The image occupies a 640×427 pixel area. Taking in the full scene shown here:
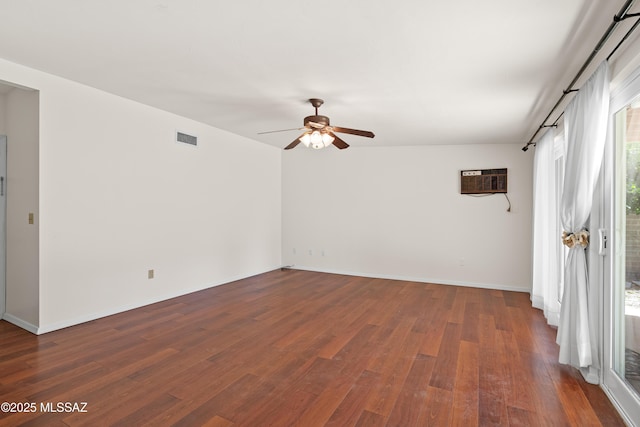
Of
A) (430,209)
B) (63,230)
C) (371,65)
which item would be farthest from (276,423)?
(430,209)

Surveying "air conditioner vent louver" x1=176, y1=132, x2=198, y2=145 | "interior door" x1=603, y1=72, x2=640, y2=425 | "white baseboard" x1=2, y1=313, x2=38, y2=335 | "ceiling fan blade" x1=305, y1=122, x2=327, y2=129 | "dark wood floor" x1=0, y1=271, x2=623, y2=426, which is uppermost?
"air conditioner vent louver" x1=176, y1=132, x2=198, y2=145

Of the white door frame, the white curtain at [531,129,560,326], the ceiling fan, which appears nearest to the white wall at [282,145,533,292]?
the white curtain at [531,129,560,326]

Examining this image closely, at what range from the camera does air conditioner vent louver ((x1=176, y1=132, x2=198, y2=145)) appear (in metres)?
4.55

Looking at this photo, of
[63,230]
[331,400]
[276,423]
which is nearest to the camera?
[276,423]

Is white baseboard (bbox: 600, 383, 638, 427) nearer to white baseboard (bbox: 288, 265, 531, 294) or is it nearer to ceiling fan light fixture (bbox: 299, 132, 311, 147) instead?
white baseboard (bbox: 288, 265, 531, 294)

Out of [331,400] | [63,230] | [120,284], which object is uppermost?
[63,230]

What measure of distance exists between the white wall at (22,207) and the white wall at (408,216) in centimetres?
431

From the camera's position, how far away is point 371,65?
8.91 feet

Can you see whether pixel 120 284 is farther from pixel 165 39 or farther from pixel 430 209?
pixel 430 209

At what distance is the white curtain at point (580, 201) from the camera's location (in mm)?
2307

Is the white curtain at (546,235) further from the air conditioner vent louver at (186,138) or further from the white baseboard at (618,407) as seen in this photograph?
the air conditioner vent louver at (186,138)

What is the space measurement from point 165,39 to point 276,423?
2.77 meters

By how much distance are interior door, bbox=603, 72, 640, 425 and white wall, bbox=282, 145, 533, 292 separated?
327cm

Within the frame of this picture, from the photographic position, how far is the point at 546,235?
160 inches
